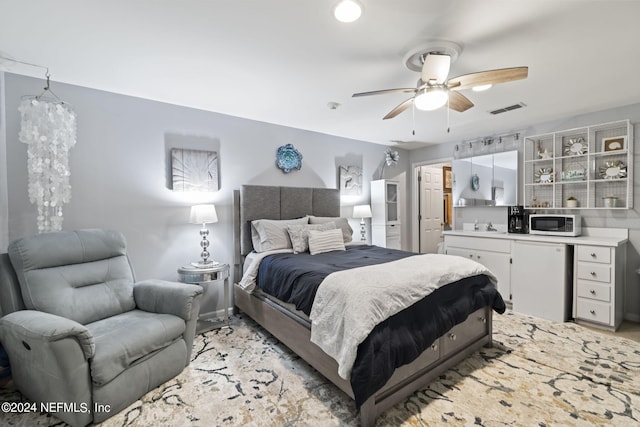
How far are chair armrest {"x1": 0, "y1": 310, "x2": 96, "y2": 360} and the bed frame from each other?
135 centimetres

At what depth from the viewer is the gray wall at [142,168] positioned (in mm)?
2436

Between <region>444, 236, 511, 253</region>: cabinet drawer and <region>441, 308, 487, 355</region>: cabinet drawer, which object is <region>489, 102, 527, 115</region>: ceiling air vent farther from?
<region>441, 308, 487, 355</region>: cabinet drawer

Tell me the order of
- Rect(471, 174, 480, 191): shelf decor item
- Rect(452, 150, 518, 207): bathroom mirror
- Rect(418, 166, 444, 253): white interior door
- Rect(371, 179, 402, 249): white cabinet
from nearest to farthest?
Rect(452, 150, 518, 207): bathroom mirror < Rect(471, 174, 480, 191): shelf decor item < Rect(371, 179, 402, 249): white cabinet < Rect(418, 166, 444, 253): white interior door

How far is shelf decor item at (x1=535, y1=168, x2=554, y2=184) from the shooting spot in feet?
12.3

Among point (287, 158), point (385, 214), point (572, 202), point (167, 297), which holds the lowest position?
point (167, 297)

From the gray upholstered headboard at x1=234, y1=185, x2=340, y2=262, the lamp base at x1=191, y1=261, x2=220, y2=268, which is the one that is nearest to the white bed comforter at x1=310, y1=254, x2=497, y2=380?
the lamp base at x1=191, y1=261, x2=220, y2=268

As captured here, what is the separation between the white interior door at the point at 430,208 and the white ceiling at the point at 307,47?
8.67 feet

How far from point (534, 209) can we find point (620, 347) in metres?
1.87

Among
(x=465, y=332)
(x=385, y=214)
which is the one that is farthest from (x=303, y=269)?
(x=385, y=214)

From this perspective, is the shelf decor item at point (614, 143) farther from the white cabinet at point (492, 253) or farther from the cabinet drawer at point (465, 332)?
the cabinet drawer at point (465, 332)

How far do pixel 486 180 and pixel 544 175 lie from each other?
2.44 feet

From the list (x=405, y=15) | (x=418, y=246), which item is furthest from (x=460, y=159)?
(x=405, y=15)

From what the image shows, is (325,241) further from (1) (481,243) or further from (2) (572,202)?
(2) (572,202)

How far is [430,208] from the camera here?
5805 millimetres
